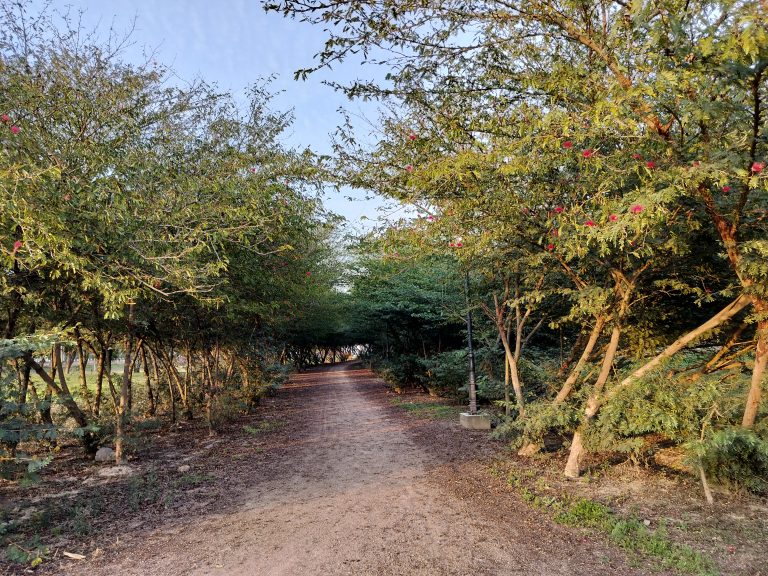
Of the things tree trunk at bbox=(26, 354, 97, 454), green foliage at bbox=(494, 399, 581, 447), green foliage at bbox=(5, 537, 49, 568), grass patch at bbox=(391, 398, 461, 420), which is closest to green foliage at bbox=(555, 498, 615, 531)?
green foliage at bbox=(494, 399, 581, 447)

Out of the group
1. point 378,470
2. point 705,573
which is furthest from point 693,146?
point 378,470

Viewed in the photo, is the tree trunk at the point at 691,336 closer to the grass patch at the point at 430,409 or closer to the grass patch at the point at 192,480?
the grass patch at the point at 192,480

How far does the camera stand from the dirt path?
3.74 metres

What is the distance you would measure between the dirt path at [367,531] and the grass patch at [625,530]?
20cm

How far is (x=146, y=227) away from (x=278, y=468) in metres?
4.11

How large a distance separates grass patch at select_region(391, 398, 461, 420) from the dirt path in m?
4.14

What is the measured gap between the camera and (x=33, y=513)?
509 centimetres

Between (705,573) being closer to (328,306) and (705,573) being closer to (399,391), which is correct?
(399,391)

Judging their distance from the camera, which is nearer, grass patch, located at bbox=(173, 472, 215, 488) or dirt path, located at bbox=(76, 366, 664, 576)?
dirt path, located at bbox=(76, 366, 664, 576)

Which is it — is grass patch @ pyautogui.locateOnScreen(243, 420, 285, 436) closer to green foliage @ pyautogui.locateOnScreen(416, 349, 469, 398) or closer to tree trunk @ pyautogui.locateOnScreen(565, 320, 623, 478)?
green foliage @ pyautogui.locateOnScreen(416, 349, 469, 398)

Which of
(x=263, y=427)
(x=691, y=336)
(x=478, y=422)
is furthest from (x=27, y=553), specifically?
(x=478, y=422)

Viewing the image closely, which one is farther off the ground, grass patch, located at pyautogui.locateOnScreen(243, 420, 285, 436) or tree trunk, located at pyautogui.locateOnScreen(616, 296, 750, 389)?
tree trunk, located at pyautogui.locateOnScreen(616, 296, 750, 389)

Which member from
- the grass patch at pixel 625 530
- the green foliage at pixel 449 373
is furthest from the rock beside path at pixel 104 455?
the green foliage at pixel 449 373

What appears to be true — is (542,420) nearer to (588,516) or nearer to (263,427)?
(588,516)
